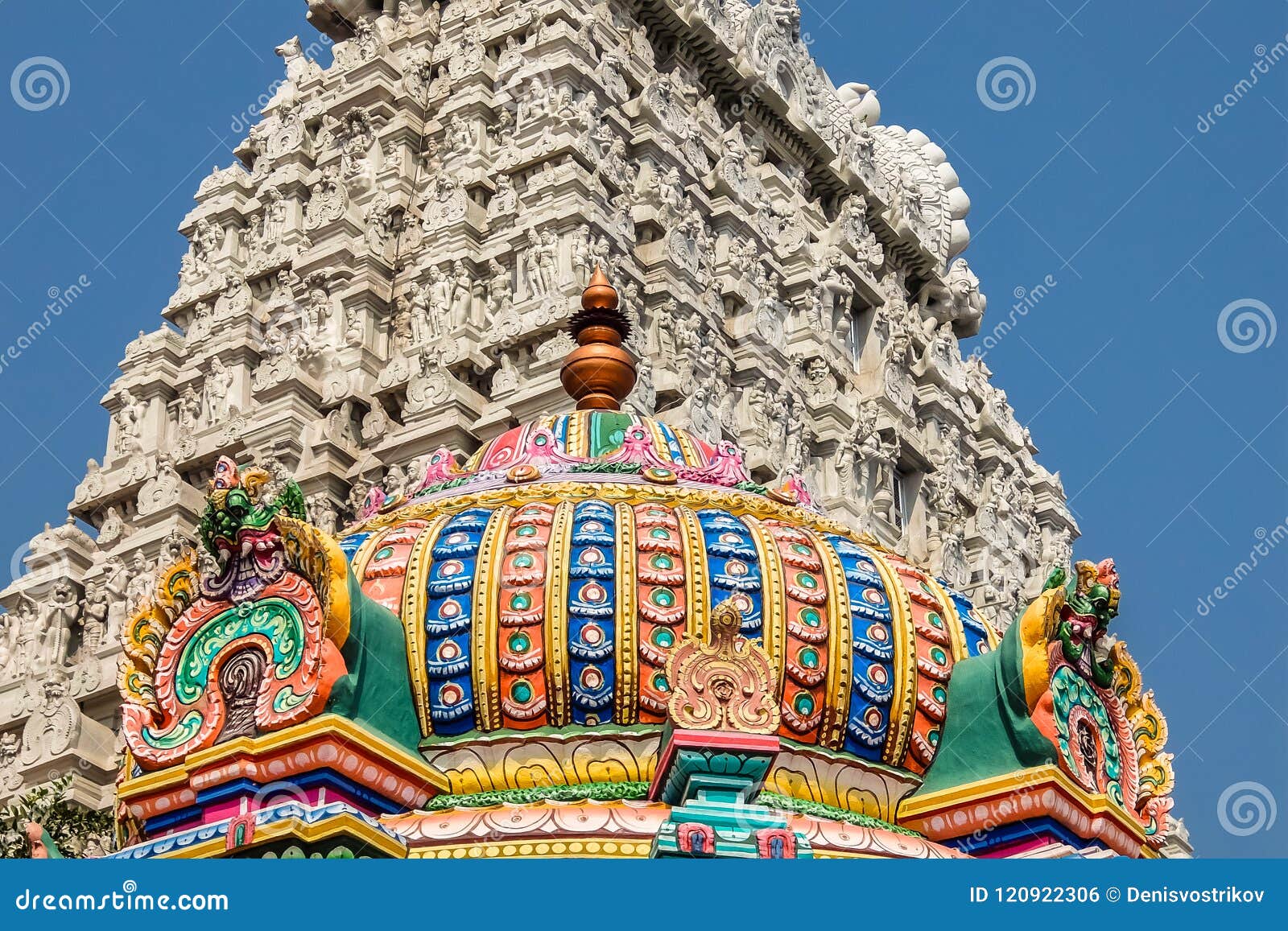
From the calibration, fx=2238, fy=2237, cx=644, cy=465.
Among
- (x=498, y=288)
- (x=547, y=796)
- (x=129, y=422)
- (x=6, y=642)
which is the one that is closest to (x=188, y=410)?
(x=129, y=422)

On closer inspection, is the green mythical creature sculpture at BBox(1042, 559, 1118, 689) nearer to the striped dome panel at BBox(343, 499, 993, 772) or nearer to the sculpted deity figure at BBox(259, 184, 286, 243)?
the striped dome panel at BBox(343, 499, 993, 772)

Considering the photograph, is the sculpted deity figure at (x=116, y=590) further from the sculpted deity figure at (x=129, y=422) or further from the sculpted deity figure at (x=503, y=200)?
the sculpted deity figure at (x=503, y=200)

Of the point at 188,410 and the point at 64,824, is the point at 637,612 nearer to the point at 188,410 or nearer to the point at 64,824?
the point at 64,824

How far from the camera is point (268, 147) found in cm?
3544

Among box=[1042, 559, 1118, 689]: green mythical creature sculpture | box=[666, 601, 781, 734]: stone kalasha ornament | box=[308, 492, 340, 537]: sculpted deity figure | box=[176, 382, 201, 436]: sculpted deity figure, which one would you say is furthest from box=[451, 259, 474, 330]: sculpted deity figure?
box=[666, 601, 781, 734]: stone kalasha ornament

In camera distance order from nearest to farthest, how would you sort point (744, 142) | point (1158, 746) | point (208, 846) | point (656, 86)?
point (208, 846)
point (1158, 746)
point (656, 86)
point (744, 142)

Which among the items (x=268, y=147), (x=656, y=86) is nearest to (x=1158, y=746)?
(x=656, y=86)

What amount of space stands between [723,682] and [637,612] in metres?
0.99

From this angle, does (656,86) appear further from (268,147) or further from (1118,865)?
(1118,865)

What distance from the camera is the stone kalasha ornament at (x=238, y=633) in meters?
11.6

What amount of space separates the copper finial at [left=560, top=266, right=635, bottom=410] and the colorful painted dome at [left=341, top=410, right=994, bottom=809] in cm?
162

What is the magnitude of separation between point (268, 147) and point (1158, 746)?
82.1 feet

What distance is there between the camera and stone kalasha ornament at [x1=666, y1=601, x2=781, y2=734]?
11.1m

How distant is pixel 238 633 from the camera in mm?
11992
